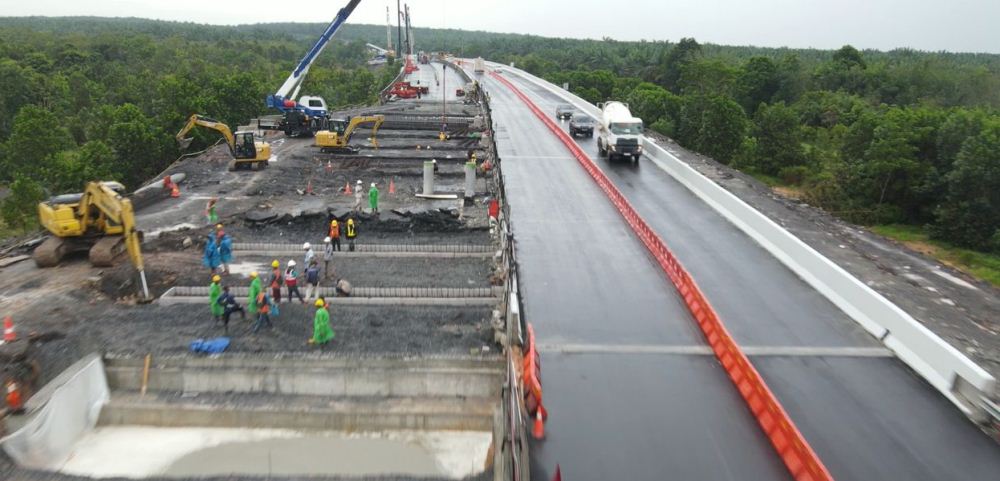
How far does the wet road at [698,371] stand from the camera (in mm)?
10812

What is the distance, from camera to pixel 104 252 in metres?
20.8

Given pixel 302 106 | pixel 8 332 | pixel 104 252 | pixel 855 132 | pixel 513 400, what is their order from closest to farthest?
pixel 513 400, pixel 8 332, pixel 104 252, pixel 855 132, pixel 302 106

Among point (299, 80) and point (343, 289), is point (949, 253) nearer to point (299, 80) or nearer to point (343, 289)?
point (343, 289)

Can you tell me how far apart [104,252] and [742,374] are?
19966 mm

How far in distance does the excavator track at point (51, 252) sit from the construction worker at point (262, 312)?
9350 mm

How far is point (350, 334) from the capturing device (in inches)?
655

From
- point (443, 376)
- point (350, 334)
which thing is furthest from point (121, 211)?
point (443, 376)

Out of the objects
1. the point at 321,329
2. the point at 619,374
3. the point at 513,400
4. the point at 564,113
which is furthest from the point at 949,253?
the point at 321,329

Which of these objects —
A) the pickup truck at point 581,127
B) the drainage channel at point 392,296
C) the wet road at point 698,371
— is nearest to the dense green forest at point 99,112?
the drainage channel at point 392,296

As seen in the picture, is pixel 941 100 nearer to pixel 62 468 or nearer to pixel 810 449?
pixel 810 449

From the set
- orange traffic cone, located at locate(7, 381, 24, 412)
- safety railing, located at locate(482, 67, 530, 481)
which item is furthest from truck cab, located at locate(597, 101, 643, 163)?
orange traffic cone, located at locate(7, 381, 24, 412)

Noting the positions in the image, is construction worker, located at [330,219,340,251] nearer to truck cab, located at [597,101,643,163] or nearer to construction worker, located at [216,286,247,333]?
construction worker, located at [216,286,247,333]

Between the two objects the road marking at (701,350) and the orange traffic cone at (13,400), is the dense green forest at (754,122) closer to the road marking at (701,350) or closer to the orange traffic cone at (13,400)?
the road marking at (701,350)

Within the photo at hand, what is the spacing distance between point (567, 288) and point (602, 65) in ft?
441
